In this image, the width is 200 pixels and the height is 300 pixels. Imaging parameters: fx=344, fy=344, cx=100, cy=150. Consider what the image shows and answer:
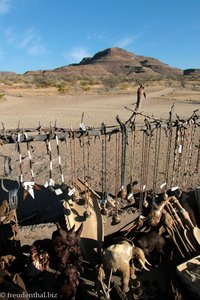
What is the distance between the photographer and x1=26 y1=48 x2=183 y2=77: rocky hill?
86500mm

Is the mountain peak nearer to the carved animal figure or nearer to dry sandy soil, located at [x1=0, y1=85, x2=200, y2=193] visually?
dry sandy soil, located at [x1=0, y1=85, x2=200, y2=193]

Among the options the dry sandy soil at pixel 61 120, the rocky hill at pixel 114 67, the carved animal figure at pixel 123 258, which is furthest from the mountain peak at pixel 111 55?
the carved animal figure at pixel 123 258

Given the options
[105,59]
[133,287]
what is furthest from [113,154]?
[105,59]

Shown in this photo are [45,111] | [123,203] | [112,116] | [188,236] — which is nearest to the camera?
[188,236]

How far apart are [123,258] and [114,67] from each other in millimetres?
96380

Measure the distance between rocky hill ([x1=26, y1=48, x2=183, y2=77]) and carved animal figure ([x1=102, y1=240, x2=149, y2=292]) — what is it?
2922 inches

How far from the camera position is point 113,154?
376 inches

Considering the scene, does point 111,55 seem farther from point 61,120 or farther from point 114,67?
point 61,120

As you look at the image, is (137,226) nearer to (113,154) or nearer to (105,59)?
(113,154)

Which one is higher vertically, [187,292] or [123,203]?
[123,203]

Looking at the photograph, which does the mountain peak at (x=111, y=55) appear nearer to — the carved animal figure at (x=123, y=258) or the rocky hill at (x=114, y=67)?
the rocky hill at (x=114, y=67)

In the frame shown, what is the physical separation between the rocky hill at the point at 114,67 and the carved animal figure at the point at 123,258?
243 ft

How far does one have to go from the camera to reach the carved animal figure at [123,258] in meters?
3.85

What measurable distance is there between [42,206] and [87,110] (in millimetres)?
12531
